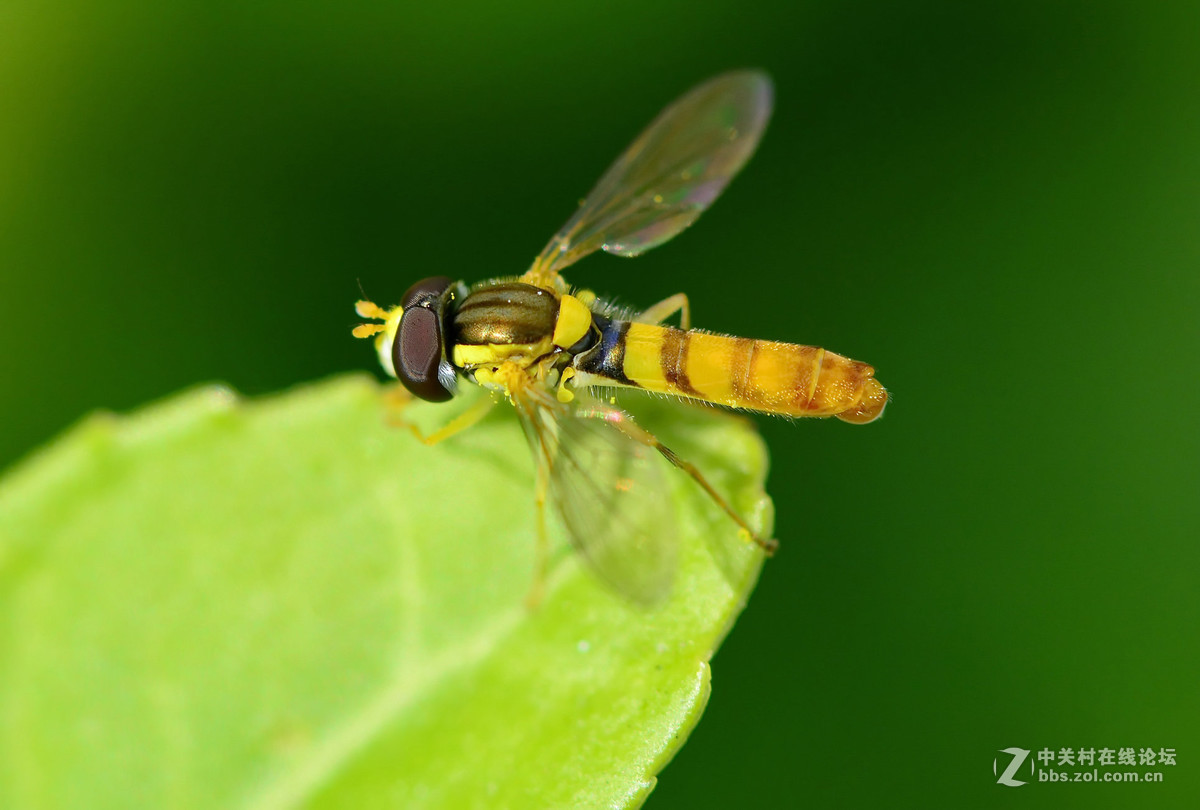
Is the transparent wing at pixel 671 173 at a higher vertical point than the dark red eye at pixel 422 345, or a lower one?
higher

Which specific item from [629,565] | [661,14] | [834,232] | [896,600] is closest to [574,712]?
[629,565]

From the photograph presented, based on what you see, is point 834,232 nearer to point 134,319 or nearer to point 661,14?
point 661,14

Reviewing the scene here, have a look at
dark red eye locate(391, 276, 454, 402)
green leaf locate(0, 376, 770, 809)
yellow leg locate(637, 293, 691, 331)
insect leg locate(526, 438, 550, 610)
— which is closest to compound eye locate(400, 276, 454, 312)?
dark red eye locate(391, 276, 454, 402)

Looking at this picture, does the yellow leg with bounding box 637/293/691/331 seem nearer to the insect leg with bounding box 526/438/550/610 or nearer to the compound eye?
the compound eye

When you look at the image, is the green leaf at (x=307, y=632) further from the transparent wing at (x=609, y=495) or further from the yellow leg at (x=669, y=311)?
the yellow leg at (x=669, y=311)

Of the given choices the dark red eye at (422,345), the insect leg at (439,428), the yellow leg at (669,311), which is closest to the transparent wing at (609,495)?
the insect leg at (439,428)

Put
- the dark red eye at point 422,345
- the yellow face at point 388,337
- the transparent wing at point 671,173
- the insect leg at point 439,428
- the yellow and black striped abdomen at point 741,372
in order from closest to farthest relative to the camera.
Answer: the insect leg at point 439,428
the dark red eye at point 422,345
the yellow and black striped abdomen at point 741,372
the yellow face at point 388,337
the transparent wing at point 671,173
